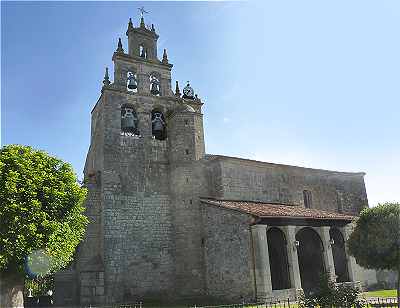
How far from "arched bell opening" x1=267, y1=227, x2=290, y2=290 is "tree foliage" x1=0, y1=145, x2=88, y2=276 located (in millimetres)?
11218

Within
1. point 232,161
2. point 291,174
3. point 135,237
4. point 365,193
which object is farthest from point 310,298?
point 365,193

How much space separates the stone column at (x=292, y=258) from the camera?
65.1ft

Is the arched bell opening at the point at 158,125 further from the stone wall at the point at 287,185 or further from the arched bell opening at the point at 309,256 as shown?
the arched bell opening at the point at 309,256

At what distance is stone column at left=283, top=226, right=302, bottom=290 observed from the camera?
Result: 19844mm

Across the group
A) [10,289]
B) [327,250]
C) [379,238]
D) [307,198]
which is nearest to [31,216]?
[10,289]

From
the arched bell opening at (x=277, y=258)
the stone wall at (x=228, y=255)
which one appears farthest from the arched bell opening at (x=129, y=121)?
the arched bell opening at (x=277, y=258)

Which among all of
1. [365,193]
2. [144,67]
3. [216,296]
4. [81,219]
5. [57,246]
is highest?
[144,67]

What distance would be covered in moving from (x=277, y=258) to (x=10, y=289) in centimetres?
1407

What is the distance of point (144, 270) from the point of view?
71.9ft

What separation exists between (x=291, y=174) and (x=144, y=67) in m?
14.4

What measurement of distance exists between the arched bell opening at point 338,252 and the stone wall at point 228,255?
7.16m

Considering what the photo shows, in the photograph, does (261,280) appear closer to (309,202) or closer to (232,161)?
(232,161)

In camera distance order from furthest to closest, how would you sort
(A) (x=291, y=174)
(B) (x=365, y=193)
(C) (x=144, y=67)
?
(B) (x=365, y=193) < (A) (x=291, y=174) < (C) (x=144, y=67)

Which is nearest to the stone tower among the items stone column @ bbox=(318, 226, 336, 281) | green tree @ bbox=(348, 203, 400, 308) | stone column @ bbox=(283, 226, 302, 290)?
stone column @ bbox=(283, 226, 302, 290)
